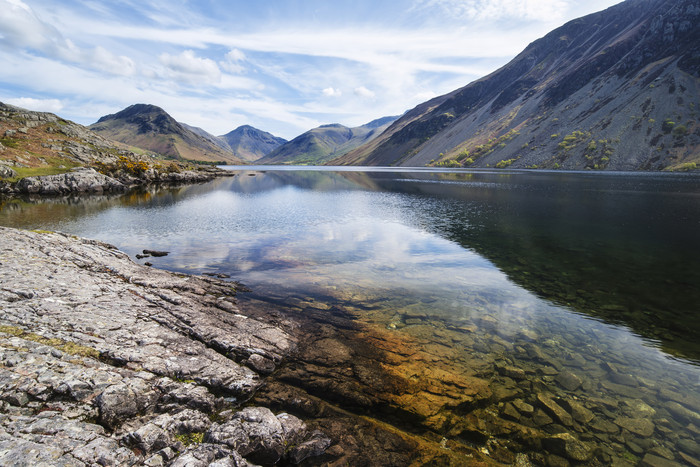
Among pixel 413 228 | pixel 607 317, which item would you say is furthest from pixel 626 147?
pixel 607 317

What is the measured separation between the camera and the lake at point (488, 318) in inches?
464

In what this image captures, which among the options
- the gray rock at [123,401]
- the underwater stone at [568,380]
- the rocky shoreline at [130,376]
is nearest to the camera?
the rocky shoreline at [130,376]

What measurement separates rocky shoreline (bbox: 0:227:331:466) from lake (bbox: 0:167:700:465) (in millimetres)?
2490

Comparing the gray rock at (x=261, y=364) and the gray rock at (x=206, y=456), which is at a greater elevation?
the gray rock at (x=206, y=456)

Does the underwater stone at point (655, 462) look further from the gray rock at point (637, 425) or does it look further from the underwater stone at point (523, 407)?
the underwater stone at point (523, 407)

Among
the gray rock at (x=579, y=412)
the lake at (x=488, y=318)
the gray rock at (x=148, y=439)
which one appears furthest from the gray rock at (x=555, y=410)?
the gray rock at (x=148, y=439)

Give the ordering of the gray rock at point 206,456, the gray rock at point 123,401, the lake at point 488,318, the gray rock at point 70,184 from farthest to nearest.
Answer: the gray rock at point 70,184
the lake at point 488,318
the gray rock at point 123,401
the gray rock at point 206,456

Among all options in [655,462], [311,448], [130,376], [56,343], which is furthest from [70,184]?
[655,462]

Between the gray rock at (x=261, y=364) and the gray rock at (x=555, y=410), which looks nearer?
the gray rock at (x=555, y=410)

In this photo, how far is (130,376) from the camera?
11.2m

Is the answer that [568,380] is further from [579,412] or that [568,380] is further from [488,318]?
[488,318]

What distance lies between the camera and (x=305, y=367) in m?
14.4

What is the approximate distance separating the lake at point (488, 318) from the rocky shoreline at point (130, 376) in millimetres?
2490

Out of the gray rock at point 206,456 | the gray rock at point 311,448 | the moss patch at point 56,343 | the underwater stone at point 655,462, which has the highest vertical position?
the moss patch at point 56,343
